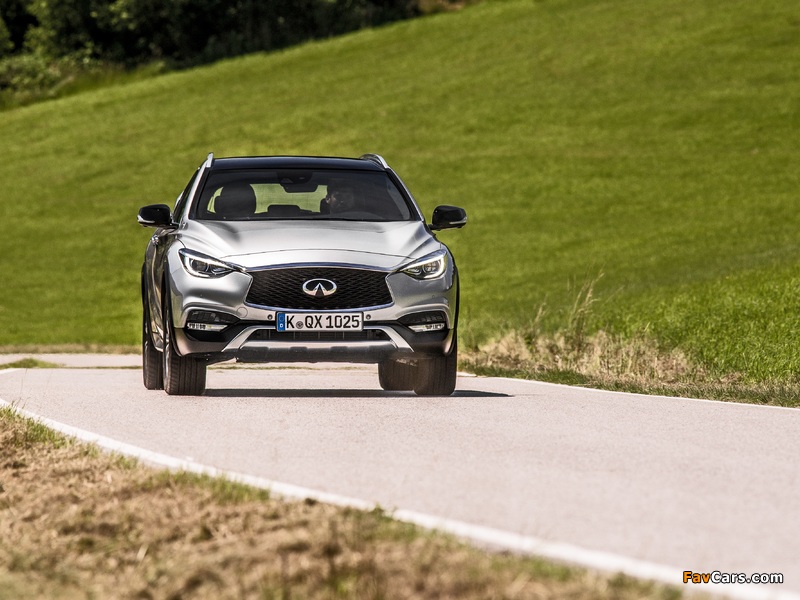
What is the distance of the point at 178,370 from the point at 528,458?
4324 mm

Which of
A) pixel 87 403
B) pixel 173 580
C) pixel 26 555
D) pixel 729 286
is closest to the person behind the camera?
pixel 173 580

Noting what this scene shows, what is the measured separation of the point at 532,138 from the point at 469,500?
3949 centimetres

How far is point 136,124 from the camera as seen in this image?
54906 millimetres

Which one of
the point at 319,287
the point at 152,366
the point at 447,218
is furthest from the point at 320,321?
the point at 152,366

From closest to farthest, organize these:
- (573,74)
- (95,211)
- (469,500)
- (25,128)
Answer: (469,500), (95,211), (573,74), (25,128)

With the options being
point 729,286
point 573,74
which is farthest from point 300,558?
point 573,74

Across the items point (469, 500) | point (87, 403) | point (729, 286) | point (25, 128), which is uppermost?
point (469, 500)

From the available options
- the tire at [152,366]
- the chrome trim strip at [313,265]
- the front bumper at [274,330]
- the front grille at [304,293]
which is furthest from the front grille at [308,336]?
the tire at [152,366]

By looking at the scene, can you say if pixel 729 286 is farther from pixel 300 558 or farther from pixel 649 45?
pixel 649 45

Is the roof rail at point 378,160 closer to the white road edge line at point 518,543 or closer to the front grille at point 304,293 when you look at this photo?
the front grille at point 304,293

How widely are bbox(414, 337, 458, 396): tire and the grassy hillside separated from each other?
504 cm

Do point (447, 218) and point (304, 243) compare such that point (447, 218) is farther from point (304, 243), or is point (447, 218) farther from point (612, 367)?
point (612, 367)

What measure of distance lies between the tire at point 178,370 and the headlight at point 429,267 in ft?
5.85

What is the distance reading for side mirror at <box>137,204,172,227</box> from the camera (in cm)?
1261
